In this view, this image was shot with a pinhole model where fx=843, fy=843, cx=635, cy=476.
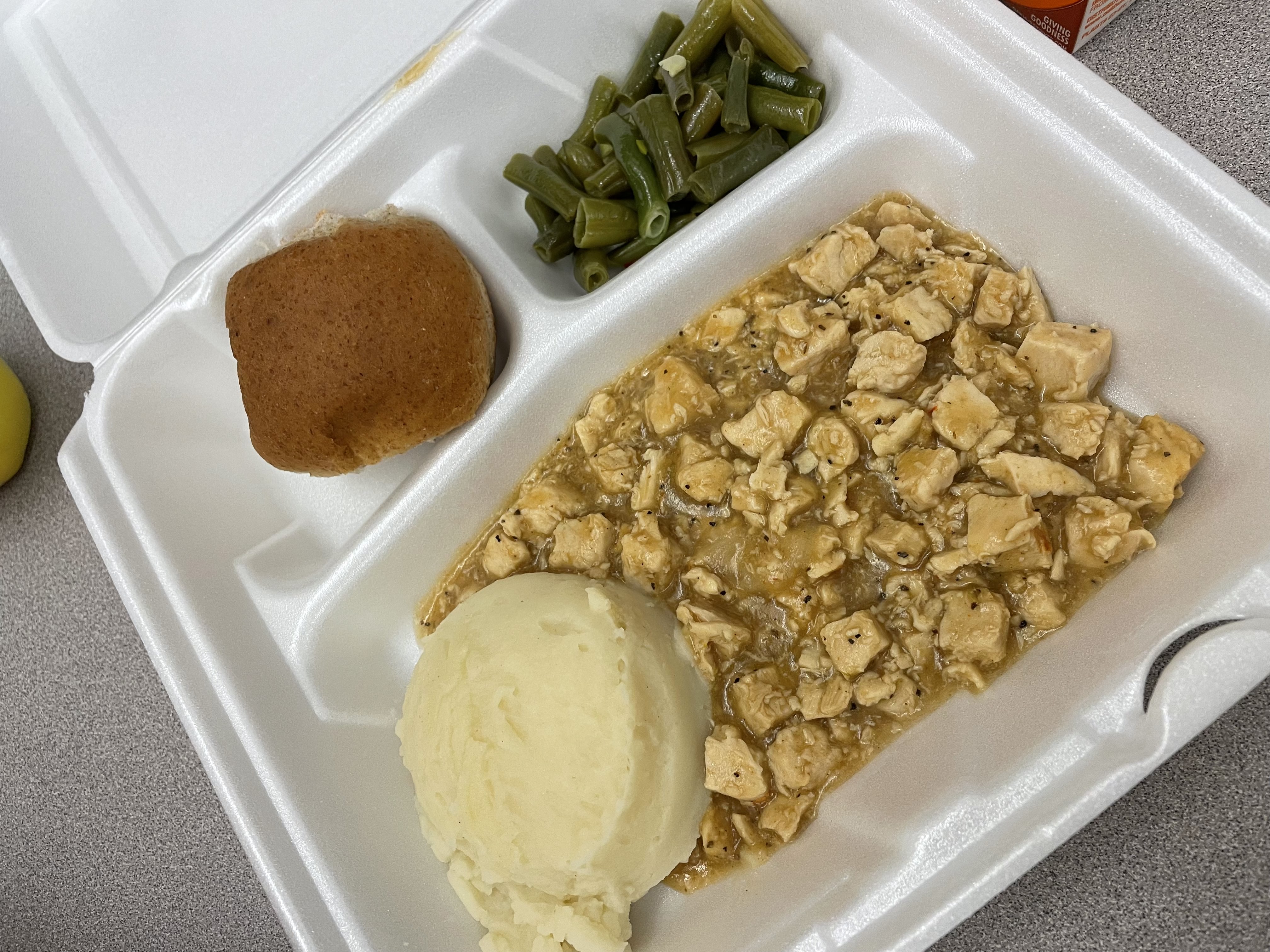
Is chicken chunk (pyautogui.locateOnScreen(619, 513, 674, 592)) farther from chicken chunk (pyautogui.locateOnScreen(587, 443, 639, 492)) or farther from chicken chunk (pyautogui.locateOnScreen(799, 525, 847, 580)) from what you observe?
chicken chunk (pyautogui.locateOnScreen(799, 525, 847, 580))

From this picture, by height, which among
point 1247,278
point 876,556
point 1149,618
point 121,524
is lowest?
point 121,524

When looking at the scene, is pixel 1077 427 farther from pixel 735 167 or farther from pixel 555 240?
pixel 555 240

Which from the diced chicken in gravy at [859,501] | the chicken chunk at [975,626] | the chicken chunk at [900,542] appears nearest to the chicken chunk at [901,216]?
the diced chicken in gravy at [859,501]

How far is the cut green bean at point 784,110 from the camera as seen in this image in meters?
1.58

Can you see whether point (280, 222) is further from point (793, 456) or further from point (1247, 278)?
point (1247, 278)

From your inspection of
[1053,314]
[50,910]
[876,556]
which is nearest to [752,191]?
[1053,314]

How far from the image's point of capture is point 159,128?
6.48 ft

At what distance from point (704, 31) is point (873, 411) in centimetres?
82

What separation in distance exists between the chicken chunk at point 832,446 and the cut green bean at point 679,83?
2.25ft

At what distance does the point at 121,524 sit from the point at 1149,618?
5.95 ft

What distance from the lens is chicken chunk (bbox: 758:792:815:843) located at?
4.47ft

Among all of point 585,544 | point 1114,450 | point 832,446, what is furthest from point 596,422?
point 1114,450

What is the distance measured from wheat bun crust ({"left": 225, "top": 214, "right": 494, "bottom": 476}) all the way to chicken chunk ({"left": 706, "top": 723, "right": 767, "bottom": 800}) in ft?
2.49

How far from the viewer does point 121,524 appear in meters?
1.66
